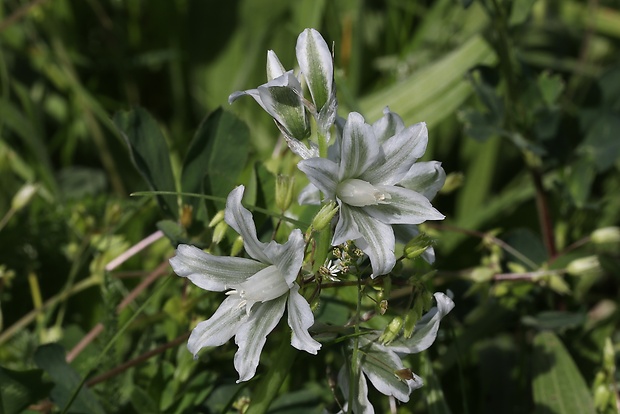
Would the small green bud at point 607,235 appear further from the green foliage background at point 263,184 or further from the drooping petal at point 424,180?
the drooping petal at point 424,180

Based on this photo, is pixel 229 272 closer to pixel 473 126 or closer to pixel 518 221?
pixel 473 126

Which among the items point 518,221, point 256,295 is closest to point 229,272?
point 256,295

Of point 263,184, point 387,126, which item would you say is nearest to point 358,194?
point 387,126

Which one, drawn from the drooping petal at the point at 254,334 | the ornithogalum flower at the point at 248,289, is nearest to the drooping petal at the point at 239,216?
the ornithogalum flower at the point at 248,289

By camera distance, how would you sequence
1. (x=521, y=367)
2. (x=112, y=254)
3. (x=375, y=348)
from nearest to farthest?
(x=375, y=348)
(x=112, y=254)
(x=521, y=367)

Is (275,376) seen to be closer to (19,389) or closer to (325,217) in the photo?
(325,217)

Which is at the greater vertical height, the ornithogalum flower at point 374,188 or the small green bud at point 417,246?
the ornithogalum flower at point 374,188
